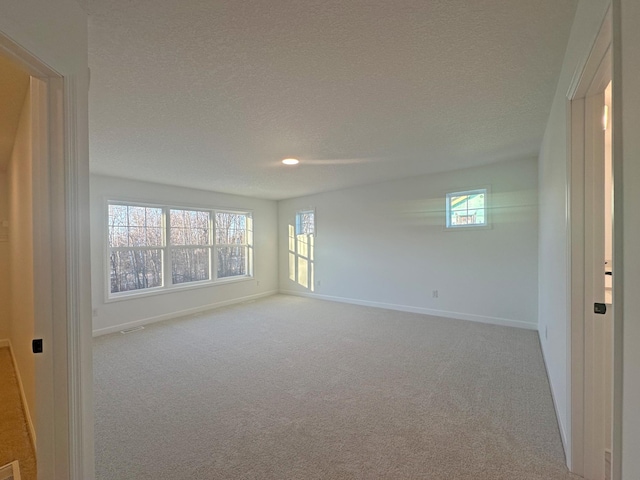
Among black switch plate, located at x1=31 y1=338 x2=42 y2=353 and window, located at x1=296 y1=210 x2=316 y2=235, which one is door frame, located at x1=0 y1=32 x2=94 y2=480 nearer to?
black switch plate, located at x1=31 y1=338 x2=42 y2=353

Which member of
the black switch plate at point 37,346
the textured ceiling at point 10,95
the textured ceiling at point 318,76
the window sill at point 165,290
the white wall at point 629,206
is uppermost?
the textured ceiling at point 318,76

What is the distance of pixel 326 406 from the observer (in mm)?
2256

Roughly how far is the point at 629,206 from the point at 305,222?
602 centimetres

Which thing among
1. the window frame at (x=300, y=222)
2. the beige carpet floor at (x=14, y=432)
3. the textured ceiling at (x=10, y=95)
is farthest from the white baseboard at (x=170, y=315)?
the textured ceiling at (x=10, y=95)

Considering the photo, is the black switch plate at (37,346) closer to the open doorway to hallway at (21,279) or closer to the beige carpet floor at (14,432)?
the open doorway to hallway at (21,279)

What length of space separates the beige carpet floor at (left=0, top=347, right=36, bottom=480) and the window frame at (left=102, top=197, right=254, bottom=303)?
1.65 metres

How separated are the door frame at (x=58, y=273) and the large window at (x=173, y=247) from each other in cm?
366

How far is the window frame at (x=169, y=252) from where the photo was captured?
4227mm

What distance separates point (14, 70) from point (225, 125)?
4.14ft

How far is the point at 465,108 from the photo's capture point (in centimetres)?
231

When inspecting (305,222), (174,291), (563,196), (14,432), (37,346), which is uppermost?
(305,222)

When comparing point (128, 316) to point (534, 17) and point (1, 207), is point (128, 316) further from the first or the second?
point (534, 17)

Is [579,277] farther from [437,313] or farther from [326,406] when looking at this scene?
[437,313]

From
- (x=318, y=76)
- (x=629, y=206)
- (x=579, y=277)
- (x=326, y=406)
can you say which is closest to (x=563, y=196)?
(x=579, y=277)
